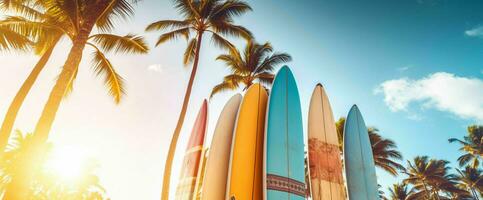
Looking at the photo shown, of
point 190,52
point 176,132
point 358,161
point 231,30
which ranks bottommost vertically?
point 358,161

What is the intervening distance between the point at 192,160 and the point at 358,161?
→ 3.54 m

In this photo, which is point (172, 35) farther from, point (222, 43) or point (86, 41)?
point (86, 41)

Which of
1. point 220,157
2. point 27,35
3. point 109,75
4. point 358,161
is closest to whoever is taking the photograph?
point 220,157

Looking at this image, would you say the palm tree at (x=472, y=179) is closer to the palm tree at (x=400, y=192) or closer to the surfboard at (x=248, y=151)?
the palm tree at (x=400, y=192)

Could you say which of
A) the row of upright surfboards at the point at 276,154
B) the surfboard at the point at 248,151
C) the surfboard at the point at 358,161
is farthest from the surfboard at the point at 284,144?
the surfboard at the point at 358,161

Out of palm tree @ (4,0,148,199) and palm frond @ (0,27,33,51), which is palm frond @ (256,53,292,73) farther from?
palm frond @ (0,27,33,51)

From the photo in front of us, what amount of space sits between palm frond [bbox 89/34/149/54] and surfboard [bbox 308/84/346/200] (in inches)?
193

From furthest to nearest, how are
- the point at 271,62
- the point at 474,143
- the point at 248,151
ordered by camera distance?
the point at 474,143, the point at 271,62, the point at 248,151

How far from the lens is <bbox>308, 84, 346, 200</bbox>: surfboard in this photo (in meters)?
5.44

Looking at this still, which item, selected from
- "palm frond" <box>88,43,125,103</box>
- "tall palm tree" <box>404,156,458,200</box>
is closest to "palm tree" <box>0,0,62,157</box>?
"palm frond" <box>88,43,125,103</box>

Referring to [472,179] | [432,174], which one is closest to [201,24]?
[432,174]

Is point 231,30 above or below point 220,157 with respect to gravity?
above

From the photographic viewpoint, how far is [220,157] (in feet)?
17.5

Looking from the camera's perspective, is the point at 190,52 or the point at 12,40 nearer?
the point at 12,40
